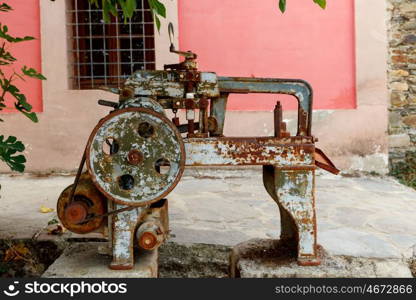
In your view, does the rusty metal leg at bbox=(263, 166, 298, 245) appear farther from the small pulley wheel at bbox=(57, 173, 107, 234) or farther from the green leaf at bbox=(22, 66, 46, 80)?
the green leaf at bbox=(22, 66, 46, 80)

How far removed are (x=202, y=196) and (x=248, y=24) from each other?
94.6 inches

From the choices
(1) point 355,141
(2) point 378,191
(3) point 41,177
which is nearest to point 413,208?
(2) point 378,191

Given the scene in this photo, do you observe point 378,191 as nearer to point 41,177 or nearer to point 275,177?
point 275,177

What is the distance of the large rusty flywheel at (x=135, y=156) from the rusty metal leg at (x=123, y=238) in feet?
0.30

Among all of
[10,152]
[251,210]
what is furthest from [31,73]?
[251,210]

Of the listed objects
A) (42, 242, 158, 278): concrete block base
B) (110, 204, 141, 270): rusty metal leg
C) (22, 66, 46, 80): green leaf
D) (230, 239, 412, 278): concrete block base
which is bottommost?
(230, 239, 412, 278): concrete block base

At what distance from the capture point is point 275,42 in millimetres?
5992

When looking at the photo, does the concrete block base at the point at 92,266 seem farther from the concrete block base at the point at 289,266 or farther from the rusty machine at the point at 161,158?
the concrete block base at the point at 289,266

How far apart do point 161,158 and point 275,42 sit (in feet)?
14.1

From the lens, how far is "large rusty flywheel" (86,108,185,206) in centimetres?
200

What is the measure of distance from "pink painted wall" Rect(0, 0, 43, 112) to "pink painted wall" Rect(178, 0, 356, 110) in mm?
1761

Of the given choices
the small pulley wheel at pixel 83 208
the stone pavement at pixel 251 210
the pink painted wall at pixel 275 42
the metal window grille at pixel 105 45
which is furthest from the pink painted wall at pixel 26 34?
the small pulley wheel at pixel 83 208

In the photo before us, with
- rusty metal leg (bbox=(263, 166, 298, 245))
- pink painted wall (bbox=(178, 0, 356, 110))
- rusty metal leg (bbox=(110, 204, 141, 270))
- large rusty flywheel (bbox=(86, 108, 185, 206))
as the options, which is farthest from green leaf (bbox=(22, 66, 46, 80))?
pink painted wall (bbox=(178, 0, 356, 110))

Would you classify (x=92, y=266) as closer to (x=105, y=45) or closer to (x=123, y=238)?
(x=123, y=238)
